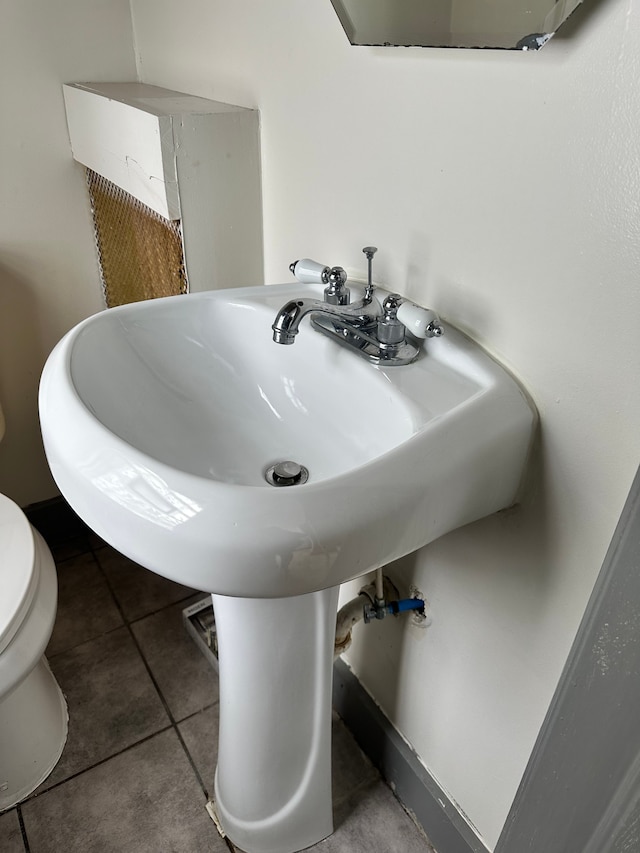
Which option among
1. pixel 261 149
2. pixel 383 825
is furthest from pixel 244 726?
pixel 261 149

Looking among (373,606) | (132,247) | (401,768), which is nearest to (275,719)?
(373,606)

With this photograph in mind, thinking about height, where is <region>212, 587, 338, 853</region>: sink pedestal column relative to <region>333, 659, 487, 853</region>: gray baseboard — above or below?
above

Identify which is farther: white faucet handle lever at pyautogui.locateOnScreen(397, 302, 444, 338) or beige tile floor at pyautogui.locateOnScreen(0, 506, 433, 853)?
beige tile floor at pyautogui.locateOnScreen(0, 506, 433, 853)

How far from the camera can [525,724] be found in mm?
797

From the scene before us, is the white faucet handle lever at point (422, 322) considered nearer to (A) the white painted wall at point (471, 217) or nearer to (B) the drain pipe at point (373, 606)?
(A) the white painted wall at point (471, 217)

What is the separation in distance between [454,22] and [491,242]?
0.20 meters

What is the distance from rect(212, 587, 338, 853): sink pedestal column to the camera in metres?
0.81

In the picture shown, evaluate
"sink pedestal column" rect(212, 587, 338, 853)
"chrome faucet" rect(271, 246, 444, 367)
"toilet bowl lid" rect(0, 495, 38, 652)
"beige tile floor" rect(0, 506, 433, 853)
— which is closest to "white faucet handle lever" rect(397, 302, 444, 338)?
"chrome faucet" rect(271, 246, 444, 367)

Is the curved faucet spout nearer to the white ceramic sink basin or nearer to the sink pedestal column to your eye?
the white ceramic sink basin

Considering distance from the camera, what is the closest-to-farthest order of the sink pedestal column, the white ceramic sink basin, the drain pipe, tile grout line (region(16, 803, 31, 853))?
1. the white ceramic sink basin
2. the sink pedestal column
3. the drain pipe
4. tile grout line (region(16, 803, 31, 853))

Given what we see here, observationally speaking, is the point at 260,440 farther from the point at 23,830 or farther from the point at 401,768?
the point at 23,830

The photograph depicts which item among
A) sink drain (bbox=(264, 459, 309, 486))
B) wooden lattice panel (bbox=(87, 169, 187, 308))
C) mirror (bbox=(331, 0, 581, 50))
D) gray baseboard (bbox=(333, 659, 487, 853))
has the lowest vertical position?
gray baseboard (bbox=(333, 659, 487, 853))

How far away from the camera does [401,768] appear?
106 centimetres

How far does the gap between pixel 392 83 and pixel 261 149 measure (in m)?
0.30
